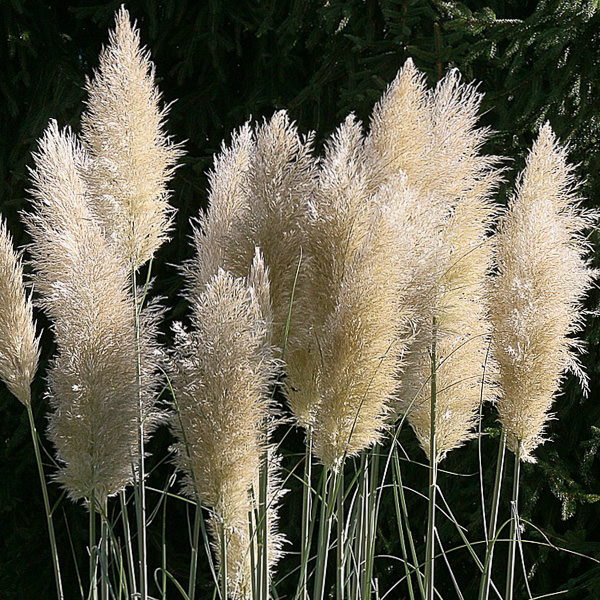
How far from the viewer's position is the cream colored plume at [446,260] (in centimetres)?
181

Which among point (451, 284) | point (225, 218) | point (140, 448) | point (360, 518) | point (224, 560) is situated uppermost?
point (225, 218)

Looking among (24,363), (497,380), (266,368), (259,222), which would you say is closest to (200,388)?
(266,368)

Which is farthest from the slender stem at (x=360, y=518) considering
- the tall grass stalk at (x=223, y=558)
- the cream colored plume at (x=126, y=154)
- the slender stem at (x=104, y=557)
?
the cream colored plume at (x=126, y=154)

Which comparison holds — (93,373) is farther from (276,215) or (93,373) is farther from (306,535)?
(306,535)

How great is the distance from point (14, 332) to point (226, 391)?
1.90ft

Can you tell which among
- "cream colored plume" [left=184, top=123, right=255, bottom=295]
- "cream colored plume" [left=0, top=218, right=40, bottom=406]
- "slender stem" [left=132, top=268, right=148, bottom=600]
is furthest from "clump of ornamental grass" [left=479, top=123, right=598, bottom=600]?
"cream colored plume" [left=0, top=218, right=40, bottom=406]

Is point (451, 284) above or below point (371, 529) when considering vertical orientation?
above

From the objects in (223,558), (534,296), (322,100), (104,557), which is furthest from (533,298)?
(322,100)

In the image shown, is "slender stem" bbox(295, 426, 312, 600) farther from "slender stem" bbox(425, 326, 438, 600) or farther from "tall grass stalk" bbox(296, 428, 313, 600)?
"slender stem" bbox(425, 326, 438, 600)

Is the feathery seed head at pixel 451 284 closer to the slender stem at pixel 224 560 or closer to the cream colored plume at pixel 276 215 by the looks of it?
the cream colored plume at pixel 276 215

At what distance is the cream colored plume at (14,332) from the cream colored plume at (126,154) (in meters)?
0.20

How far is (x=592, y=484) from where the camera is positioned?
3.59m

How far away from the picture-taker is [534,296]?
6.20ft

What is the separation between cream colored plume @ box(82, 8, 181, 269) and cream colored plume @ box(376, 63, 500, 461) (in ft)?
1.43
